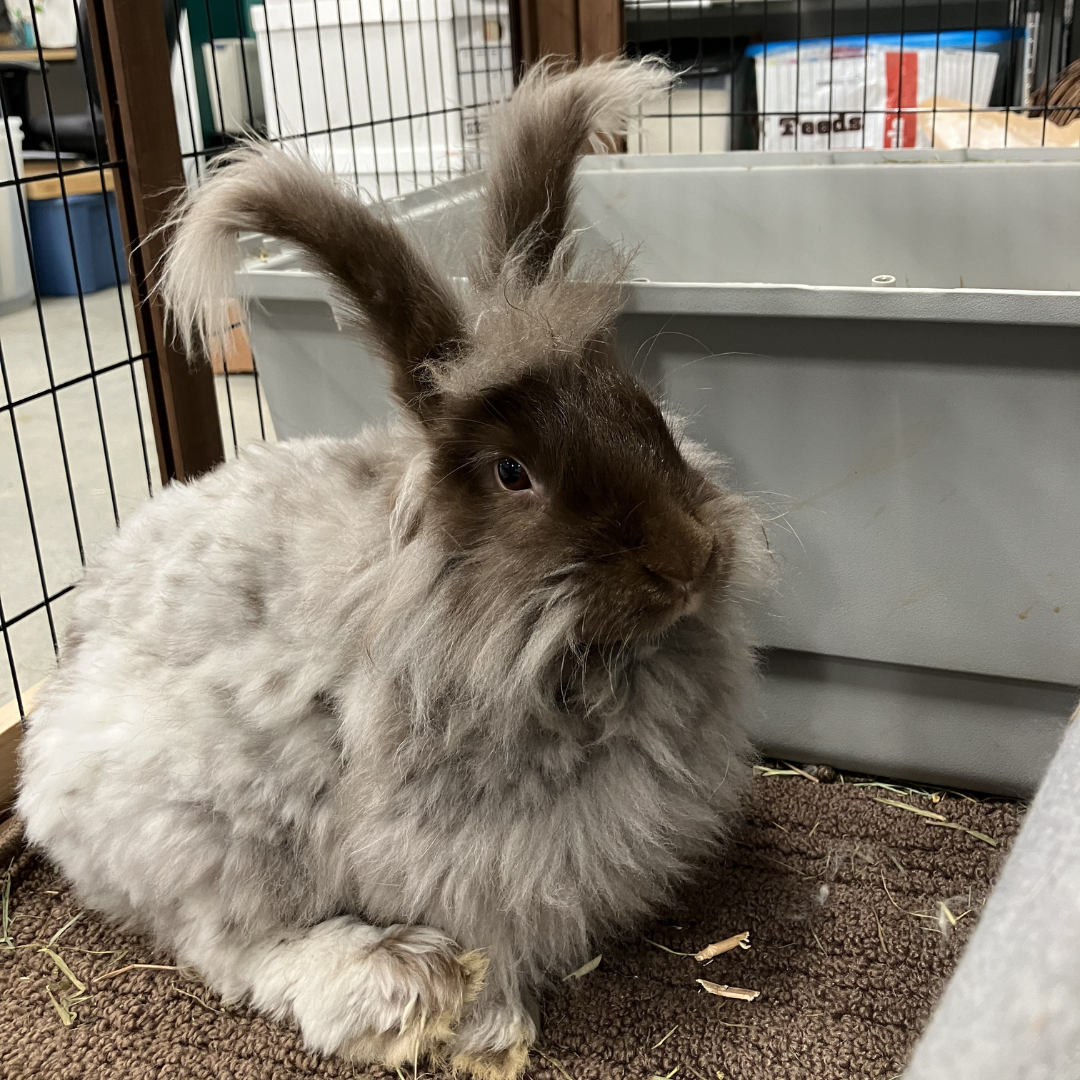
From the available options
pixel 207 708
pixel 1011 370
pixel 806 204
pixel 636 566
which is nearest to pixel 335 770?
pixel 207 708

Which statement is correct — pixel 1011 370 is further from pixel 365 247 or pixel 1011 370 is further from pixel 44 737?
pixel 44 737

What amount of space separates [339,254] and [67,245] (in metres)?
2.89

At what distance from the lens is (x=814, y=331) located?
1097 millimetres

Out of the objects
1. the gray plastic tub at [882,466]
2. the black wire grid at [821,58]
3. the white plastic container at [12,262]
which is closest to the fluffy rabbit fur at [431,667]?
the gray plastic tub at [882,466]

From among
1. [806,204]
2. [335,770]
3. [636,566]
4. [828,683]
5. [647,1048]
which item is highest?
[806,204]

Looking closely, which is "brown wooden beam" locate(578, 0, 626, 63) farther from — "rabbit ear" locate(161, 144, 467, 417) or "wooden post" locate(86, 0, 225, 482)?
"rabbit ear" locate(161, 144, 467, 417)

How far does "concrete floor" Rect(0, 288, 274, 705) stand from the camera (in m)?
1.68

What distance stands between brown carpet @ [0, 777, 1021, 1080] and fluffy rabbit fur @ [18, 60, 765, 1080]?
5 cm

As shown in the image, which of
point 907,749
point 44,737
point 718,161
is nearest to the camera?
point 44,737

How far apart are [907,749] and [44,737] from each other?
3.24 feet

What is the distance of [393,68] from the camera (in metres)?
2.38

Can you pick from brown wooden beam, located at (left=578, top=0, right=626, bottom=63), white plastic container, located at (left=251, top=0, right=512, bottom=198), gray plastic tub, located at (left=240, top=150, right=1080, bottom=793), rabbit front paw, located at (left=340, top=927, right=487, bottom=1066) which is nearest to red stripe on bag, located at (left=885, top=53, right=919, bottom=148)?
brown wooden beam, located at (left=578, top=0, right=626, bottom=63)

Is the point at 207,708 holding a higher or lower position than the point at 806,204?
lower

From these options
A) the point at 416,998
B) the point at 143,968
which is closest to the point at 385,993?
the point at 416,998
